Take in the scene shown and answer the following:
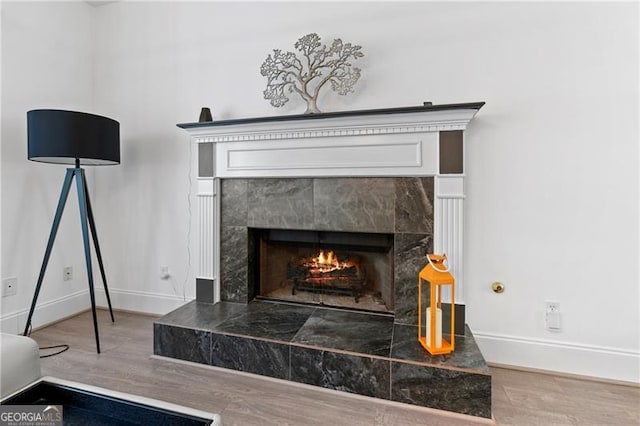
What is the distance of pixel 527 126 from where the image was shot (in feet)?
6.39

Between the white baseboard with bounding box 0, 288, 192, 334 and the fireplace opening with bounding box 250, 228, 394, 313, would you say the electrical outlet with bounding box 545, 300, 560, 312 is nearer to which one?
the fireplace opening with bounding box 250, 228, 394, 313

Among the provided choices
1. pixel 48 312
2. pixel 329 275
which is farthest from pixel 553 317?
pixel 48 312

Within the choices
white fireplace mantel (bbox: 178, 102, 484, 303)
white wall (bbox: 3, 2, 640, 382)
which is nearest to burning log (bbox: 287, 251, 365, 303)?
white fireplace mantel (bbox: 178, 102, 484, 303)

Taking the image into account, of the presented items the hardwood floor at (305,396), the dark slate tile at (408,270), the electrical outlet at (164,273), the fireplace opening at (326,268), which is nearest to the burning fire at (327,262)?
the fireplace opening at (326,268)

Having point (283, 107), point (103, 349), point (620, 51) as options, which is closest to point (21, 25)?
Answer: point (283, 107)

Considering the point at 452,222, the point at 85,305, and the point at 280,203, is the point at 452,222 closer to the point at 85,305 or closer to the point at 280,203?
the point at 280,203

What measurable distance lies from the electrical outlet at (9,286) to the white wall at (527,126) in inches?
79.6

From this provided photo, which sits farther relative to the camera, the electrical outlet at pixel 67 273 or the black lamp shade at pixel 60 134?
the electrical outlet at pixel 67 273

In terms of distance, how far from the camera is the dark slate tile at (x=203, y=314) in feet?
6.73

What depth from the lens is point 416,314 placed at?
2055 mm

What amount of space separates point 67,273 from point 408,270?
110 inches

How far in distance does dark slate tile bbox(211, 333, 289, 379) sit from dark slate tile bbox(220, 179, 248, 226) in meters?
0.85

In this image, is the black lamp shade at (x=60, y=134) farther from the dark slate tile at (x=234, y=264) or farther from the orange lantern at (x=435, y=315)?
the orange lantern at (x=435, y=315)

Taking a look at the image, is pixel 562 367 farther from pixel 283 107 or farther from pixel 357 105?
pixel 283 107
